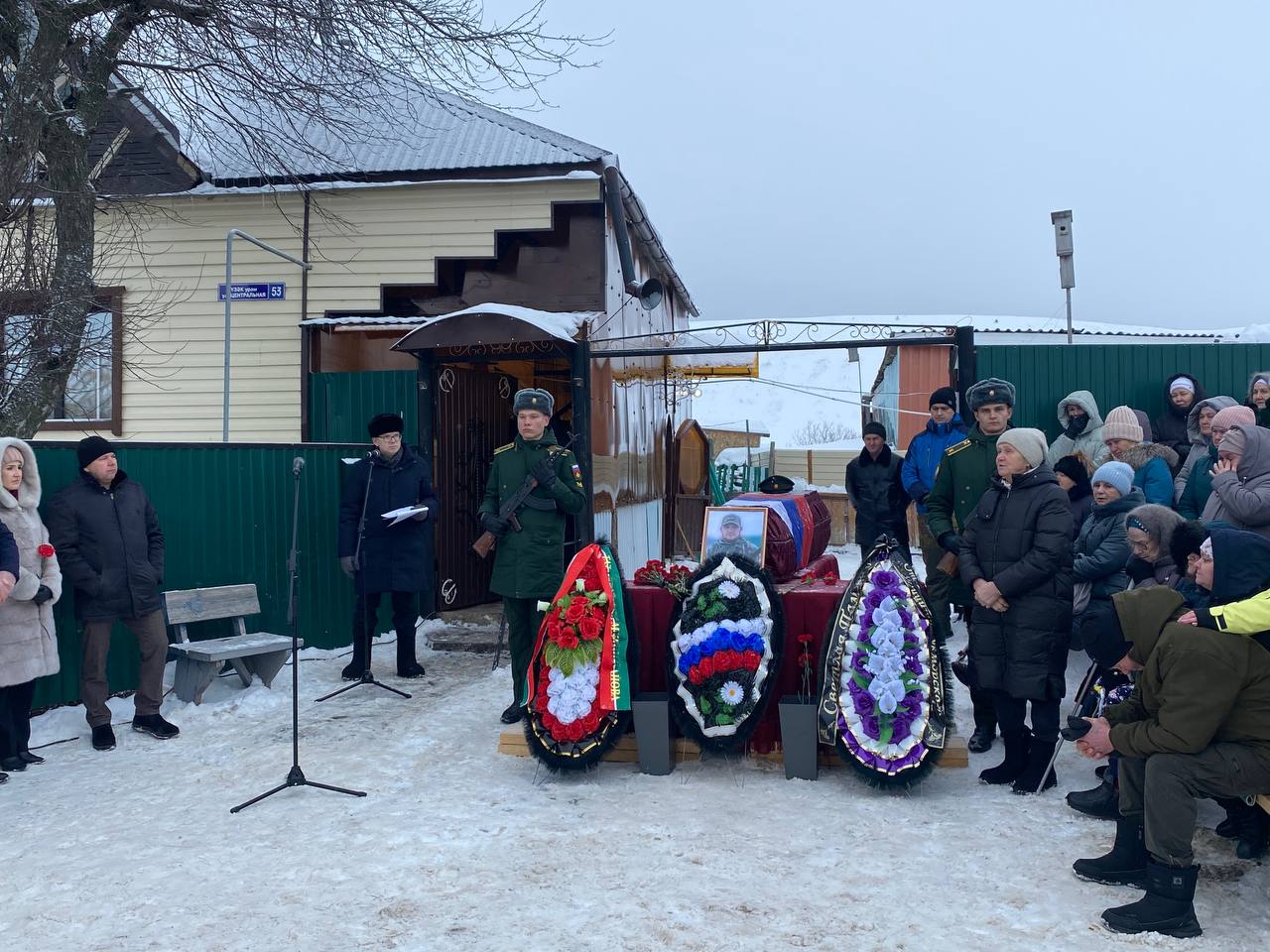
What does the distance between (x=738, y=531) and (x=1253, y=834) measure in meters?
2.87

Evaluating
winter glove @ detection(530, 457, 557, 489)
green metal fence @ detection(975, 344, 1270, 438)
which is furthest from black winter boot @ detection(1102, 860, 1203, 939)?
green metal fence @ detection(975, 344, 1270, 438)

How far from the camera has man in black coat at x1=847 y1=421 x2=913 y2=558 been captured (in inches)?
340

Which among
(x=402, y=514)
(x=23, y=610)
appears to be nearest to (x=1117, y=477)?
(x=402, y=514)

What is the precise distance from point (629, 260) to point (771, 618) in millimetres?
6344

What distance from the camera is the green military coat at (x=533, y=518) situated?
6172mm

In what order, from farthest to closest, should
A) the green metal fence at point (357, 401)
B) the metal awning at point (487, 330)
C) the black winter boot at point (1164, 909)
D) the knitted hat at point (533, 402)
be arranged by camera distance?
the green metal fence at point (357, 401) → the metal awning at point (487, 330) → the knitted hat at point (533, 402) → the black winter boot at point (1164, 909)

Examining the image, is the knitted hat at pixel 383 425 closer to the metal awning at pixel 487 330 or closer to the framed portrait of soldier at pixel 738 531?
the metal awning at pixel 487 330

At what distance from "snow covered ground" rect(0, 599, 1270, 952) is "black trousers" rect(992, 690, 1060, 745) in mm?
293

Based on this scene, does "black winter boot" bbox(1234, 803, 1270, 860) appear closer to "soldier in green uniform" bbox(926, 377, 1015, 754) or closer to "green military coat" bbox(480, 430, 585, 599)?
"soldier in green uniform" bbox(926, 377, 1015, 754)

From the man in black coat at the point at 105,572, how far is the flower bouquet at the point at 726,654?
319cm

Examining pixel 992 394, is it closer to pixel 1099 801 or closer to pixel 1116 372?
pixel 1099 801

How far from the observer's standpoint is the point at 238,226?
35.6 ft

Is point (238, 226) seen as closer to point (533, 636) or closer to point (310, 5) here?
point (310, 5)

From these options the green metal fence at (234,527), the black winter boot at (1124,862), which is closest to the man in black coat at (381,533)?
the green metal fence at (234,527)
